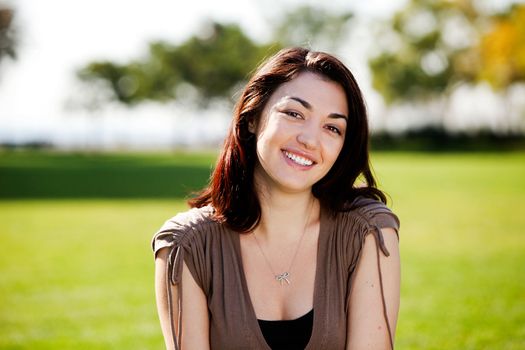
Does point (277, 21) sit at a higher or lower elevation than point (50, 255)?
higher

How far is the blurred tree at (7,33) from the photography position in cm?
4250

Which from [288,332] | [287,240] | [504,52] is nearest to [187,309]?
[288,332]

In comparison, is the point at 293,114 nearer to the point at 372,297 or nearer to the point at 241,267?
the point at 241,267

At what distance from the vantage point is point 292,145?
2750 millimetres

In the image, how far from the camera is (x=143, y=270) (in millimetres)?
8469

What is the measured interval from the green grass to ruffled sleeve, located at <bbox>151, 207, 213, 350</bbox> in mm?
2116

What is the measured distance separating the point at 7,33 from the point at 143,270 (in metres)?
40.0

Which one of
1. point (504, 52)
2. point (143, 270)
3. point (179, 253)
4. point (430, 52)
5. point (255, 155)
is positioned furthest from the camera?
point (430, 52)

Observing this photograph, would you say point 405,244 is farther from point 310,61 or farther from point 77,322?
point 310,61

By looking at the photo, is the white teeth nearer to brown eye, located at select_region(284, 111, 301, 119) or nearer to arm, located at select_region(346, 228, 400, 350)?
brown eye, located at select_region(284, 111, 301, 119)

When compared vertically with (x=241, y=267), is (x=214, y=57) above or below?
above

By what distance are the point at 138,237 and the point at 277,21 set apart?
194ft

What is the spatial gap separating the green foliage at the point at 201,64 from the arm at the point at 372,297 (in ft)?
209

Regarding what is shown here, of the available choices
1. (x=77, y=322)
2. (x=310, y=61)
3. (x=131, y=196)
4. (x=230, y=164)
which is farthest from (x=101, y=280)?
(x=131, y=196)
